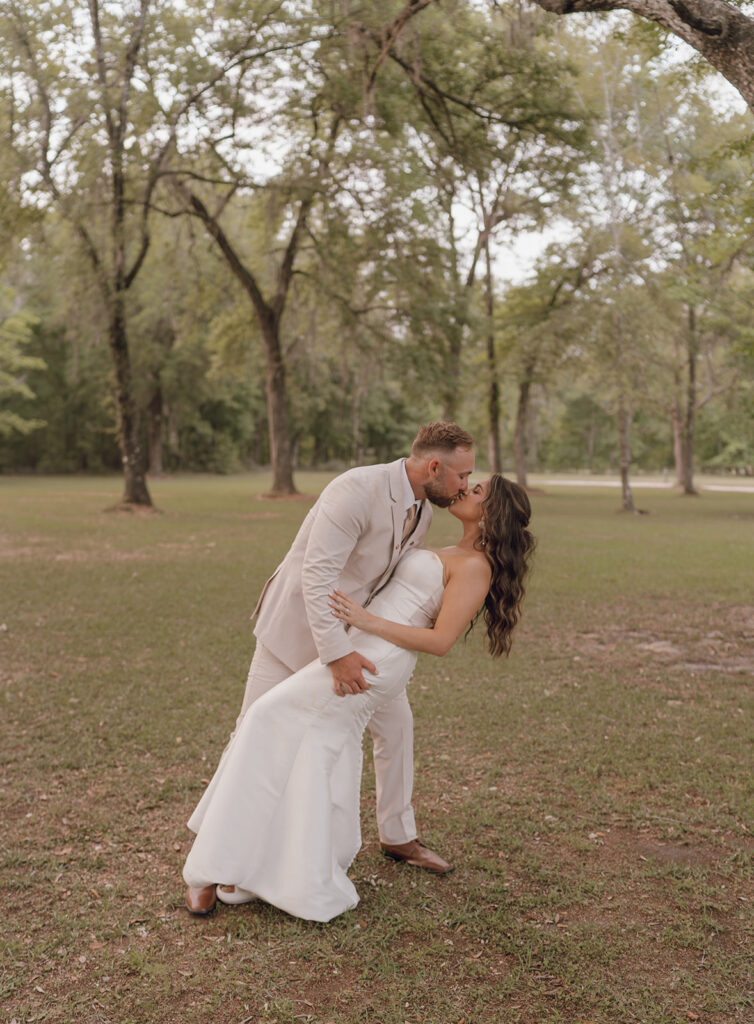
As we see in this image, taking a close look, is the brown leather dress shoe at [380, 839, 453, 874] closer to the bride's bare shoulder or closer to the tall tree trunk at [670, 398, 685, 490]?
the bride's bare shoulder

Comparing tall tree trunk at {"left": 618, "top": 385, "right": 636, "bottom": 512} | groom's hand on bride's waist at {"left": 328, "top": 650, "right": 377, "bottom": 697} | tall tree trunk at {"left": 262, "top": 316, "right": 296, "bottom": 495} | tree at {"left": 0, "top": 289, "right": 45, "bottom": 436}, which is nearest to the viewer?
groom's hand on bride's waist at {"left": 328, "top": 650, "right": 377, "bottom": 697}

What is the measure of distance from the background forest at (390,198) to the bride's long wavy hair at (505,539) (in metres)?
6.53

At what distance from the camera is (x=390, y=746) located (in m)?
3.79

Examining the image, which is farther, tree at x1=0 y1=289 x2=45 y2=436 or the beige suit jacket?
tree at x1=0 y1=289 x2=45 y2=436

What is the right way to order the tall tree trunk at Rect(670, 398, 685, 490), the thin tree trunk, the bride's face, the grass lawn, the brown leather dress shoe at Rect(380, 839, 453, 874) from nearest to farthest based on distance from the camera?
the grass lawn, the bride's face, the brown leather dress shoe at Rect(380, 839, 453, 874), the tall tree trunk at Rect(670, 398, 685, 490), the thin tree trunk

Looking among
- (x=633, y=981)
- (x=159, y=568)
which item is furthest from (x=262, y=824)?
(x=159, y=568)

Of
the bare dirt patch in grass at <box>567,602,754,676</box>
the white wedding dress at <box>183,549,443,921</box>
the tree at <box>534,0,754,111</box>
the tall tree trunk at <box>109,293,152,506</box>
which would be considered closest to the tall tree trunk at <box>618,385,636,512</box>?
the tall tree trunk at <box>109,293,152,506</box>

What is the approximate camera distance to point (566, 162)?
2139 centimetres

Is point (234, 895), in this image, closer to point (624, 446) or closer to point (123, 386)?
point (123, 386)

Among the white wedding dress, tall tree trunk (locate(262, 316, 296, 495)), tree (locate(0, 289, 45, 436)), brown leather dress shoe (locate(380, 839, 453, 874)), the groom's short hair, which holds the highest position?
tree (locate(0, 289, 45, 436))

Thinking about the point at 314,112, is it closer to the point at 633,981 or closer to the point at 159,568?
the point at 159,568

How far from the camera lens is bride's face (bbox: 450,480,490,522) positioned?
11.5 feet

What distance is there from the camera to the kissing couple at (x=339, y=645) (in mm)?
3318

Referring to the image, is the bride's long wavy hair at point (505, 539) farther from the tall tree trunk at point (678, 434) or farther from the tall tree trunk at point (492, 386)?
the tall tree trunk at point (678, 434)
